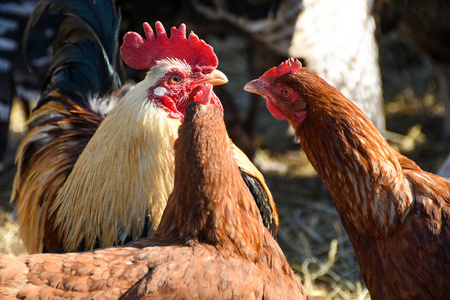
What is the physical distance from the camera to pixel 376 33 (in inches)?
173

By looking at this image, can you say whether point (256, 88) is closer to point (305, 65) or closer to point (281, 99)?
point (281, 99)

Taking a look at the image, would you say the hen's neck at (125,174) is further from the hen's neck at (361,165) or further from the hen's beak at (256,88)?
the hen's neck at (361,165)

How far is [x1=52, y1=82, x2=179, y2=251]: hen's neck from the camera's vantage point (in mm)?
2299

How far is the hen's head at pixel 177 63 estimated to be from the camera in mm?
2396

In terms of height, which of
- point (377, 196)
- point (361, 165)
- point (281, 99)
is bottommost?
point (377, 196)

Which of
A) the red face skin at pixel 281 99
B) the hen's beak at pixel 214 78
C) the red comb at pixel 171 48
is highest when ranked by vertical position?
the red comb at pixel 171 48

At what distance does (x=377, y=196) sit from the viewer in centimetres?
212

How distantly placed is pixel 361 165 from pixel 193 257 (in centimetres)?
82

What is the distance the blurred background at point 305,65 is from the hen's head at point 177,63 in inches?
46.6

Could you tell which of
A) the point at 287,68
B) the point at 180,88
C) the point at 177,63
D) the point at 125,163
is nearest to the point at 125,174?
the point at 125,163

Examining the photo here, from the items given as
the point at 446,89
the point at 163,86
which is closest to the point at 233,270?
the point at 163,86

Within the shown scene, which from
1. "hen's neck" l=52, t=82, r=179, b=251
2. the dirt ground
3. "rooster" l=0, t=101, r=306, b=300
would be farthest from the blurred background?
"rooster" l=0, t=101, r=306, b=300

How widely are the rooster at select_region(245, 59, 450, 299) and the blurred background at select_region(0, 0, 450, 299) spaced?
993 mm

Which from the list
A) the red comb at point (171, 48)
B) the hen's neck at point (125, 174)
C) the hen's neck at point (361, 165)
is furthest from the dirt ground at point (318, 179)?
the red comb at point (171, 48)
